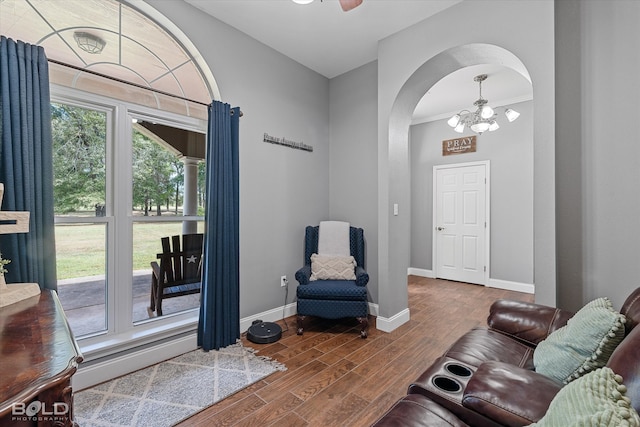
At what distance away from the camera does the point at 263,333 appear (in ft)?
9.01

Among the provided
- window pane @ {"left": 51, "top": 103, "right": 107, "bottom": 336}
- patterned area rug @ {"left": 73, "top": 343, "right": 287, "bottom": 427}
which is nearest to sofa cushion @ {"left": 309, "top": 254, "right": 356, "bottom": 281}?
patterned area rug @ {"left": 73, "top": 343, "right": 287, "bottom": 427}

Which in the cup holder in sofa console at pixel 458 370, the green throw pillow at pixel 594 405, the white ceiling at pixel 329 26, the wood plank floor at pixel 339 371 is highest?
the white ceiling at pixel 329 26

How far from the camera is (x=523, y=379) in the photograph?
1.06m

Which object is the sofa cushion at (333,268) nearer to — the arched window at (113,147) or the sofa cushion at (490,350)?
the arched window at (113,147)

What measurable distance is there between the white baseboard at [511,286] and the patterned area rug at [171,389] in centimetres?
402

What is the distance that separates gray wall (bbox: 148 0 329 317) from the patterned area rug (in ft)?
2.16

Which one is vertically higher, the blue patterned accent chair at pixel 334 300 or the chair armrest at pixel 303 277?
the chair armrest at pixel 303 277

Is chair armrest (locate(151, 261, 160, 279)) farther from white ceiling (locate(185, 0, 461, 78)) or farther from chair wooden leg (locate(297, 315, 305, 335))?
white ceiling (locate(185, 0, 461, 78))

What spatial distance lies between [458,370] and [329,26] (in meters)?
2.97

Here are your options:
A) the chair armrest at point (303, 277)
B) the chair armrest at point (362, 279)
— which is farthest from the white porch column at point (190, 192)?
the chair armrest at point (362, 279)

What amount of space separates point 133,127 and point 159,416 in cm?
206

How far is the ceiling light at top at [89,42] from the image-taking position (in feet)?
6.94

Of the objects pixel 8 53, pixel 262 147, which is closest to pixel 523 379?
pixel 262 147

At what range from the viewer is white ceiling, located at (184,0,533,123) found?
8.29 feet
